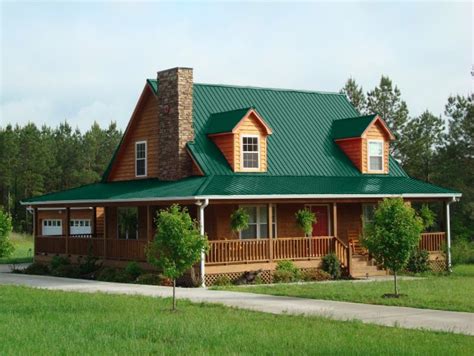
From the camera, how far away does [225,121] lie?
32.2 m

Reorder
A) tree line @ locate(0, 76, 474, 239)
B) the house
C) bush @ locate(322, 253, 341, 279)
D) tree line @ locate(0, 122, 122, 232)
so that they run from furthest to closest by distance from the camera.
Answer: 1. tree line @ locate(0, 122, 122, 232)
2. tree line @ locate(0, 76, 474, 239)
3. bush @ locate(322, 253, 341, 279)
4. the house

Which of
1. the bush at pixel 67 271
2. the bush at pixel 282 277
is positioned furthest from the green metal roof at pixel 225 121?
the bush at pixel 67 271

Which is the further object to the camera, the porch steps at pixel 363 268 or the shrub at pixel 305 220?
the porch steps at pixel 363 268

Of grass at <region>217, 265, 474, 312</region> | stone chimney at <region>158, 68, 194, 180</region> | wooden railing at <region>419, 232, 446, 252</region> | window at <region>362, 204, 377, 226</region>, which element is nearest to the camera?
grass at <region>217, 265, 474, 312</region>

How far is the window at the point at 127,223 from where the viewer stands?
114 feet

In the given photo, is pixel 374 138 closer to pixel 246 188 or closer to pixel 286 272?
pixel 246 188

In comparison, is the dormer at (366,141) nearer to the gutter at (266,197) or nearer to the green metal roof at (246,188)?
the green metal roof at (246,188)

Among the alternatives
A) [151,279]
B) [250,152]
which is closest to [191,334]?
[151,279]

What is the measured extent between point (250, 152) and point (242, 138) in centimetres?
68

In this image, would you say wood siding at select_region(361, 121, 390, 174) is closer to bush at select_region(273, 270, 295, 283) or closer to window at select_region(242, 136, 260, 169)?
window at select_region(242, 136, 260, 169)

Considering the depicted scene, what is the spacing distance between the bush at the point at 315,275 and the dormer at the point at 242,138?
4.74 meters

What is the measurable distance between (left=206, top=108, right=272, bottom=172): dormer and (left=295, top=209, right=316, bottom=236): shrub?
2.46 metres

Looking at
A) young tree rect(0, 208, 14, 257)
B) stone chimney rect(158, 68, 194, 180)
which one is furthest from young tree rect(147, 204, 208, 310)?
stone chimney rect(158, 68, 194, 180)

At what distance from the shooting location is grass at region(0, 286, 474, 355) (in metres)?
13.0
